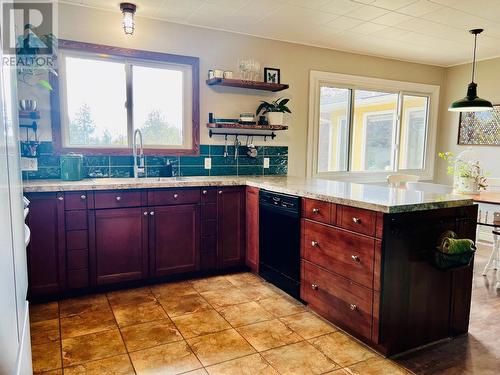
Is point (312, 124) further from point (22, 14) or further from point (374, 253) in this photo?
point (22, 14)

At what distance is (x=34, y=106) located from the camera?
302 cm

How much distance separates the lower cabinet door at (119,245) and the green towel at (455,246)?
2.21 meters

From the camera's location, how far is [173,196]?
319cm

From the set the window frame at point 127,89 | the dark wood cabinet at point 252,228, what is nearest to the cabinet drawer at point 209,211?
the dark wood cabinet at point 252,228

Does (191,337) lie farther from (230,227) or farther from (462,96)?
(462,96)

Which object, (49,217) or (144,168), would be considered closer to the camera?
(49,217)

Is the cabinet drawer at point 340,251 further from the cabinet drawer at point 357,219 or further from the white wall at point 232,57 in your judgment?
the white wall at point 232,57

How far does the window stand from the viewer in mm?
4574

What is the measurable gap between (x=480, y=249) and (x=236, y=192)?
10.5ft

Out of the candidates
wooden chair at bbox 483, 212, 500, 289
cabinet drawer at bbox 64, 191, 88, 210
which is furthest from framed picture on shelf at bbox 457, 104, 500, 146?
cabinet drawer at bbox 64, 191, 88, 210

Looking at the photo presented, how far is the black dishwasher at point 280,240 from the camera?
110 inches

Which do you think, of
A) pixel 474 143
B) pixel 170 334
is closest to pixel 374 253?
pixel 170 334

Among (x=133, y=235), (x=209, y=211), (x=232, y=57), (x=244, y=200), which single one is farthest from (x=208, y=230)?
(x=232, y=57)

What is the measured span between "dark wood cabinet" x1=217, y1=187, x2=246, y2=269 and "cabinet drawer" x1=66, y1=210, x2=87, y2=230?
1.13m
